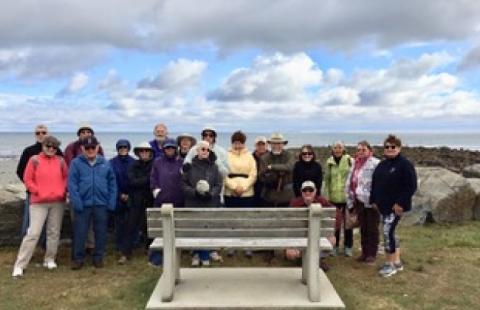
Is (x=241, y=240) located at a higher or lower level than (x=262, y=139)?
lower

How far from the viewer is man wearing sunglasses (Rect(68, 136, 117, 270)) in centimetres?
808

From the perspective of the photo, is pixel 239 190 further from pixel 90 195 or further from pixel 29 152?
pixel 29 152

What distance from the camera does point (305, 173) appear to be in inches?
336

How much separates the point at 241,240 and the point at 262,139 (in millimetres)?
2669

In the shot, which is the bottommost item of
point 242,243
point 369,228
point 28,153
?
point 369,228

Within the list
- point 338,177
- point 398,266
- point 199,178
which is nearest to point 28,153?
point 199,178

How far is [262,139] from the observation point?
8.73 m

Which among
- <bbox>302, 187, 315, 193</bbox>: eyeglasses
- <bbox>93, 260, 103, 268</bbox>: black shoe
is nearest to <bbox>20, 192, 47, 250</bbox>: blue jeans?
<bbox>93, 260, 103, 268</bbox>: black shoe

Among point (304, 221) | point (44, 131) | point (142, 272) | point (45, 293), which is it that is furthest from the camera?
point (44, 131)

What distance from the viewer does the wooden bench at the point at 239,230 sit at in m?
6.27

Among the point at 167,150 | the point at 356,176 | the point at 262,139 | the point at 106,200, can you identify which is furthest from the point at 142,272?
the point at 356,176

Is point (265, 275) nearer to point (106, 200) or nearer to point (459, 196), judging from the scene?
point (106, 200)

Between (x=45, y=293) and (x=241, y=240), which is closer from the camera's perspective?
(x=241, y=240)

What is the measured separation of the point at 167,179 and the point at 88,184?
1.13 m
